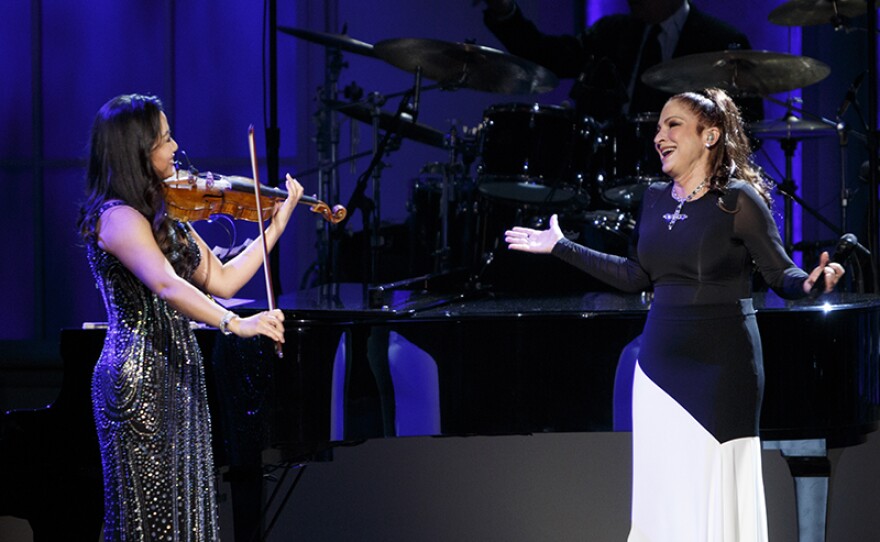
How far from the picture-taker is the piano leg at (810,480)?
3207mm

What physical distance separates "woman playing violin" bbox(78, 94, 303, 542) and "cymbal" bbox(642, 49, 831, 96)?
8.88 feet

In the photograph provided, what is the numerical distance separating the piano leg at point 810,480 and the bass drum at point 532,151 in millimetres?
1670

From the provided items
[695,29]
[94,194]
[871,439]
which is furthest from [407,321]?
[695,29]

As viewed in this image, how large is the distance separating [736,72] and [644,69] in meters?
0.70

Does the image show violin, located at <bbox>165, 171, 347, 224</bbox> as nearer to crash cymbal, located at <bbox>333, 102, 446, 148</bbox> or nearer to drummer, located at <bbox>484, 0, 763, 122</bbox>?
crash cymbal, located at <bbox>333, 102, 446, 148</bbox>

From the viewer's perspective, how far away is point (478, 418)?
3098 mm

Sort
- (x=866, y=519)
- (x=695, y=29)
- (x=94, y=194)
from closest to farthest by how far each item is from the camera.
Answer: (x=94, y=194) → (x=866, y=519) → (x=695, y=29)

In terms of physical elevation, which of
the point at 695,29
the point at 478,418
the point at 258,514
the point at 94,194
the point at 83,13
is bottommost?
the point at 258,514

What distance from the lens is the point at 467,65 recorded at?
15.0 ft

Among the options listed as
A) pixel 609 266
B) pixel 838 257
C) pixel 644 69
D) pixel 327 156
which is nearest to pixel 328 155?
pixel 327 156

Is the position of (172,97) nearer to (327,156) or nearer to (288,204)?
(327,156)

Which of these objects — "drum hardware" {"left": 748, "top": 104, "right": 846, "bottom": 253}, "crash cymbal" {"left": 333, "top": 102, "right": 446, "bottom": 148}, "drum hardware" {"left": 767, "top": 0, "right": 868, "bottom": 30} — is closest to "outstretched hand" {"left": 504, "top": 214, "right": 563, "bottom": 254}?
"drum hardware" {"left": 748, "top": 104, "right": 846, "bottom": 253}

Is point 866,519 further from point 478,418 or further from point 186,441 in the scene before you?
point 186,441

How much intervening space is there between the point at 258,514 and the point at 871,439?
103 inches
